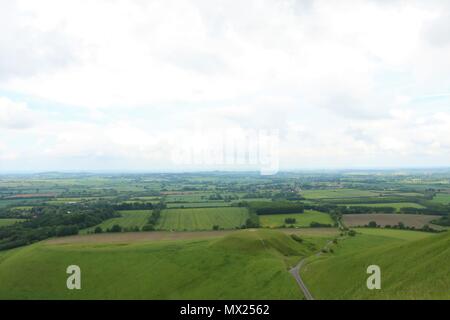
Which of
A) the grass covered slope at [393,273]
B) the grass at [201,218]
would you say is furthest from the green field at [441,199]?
the grass covered slope at [393,273]

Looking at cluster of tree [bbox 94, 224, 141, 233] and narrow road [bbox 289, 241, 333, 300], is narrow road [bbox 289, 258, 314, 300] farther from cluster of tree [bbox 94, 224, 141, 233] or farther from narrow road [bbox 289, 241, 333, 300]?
cluster of tree [bbox 94, 224, 141, 233]

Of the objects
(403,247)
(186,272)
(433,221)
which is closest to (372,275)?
(403,247)

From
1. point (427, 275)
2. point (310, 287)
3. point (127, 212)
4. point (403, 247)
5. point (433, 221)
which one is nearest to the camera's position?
point (427, 275)

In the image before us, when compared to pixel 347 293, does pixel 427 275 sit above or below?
above

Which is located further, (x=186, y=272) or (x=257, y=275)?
(x=186, y=272)
